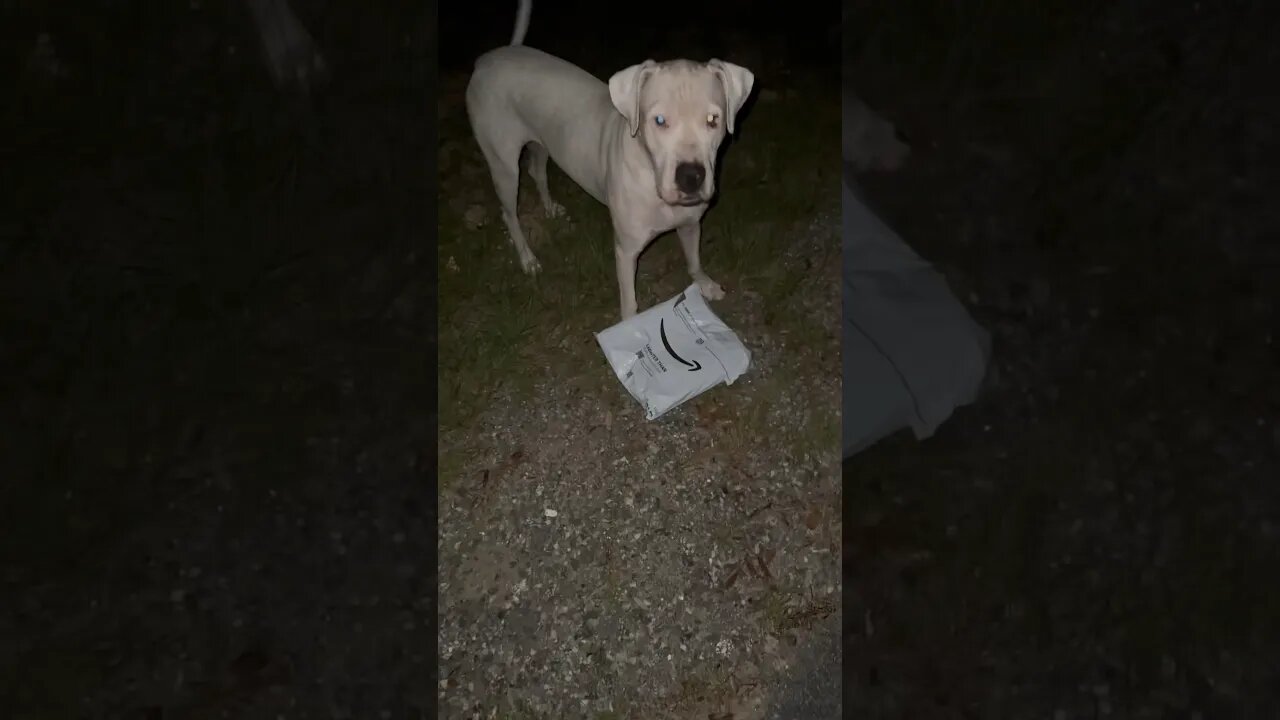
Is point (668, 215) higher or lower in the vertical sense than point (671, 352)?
higher

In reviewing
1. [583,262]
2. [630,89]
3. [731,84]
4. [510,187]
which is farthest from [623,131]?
[583,262]

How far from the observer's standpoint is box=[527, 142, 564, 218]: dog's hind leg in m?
3.28

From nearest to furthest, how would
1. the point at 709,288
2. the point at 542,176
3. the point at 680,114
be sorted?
the point at 680,114
the point at 709,288
the point at 542,176

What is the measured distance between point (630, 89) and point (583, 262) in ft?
3.32

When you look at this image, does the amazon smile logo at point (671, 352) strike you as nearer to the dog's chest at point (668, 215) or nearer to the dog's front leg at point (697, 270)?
the dog's front leg at point (697, 270)

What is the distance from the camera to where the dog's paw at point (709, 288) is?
123 inches

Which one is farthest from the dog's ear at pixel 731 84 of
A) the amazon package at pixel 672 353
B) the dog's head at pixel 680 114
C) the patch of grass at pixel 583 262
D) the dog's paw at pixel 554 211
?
the dog's paw at pixel 554 211

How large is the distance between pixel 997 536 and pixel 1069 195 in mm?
889

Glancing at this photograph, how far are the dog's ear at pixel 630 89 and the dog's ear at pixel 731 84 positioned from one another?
0.60 feet

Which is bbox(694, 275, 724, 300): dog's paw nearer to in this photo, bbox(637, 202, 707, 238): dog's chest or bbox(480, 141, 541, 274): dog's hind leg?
bbox(637, 202, 707, 238): dog's chest

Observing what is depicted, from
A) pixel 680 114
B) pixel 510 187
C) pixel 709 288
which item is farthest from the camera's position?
pixel 709 288

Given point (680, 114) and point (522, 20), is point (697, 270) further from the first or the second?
point (522, 20)

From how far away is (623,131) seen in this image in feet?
8.19

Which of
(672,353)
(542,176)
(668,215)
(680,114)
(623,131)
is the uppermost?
(680,114)
